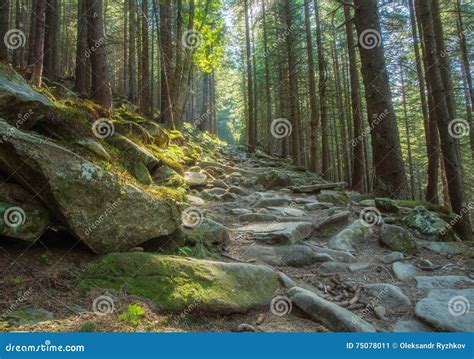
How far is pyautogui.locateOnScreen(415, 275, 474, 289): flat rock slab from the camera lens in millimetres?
4355

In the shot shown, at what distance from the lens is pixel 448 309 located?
11.9 feet

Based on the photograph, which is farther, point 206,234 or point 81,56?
point 81,56

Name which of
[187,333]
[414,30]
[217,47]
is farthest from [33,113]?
[414,30]

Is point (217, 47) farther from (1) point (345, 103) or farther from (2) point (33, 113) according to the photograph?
(2) point (33, 113)

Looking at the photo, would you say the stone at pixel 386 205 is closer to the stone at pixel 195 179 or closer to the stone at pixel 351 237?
the stone at pixel 351 237

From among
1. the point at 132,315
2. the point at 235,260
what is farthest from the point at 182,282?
the point at 235,260

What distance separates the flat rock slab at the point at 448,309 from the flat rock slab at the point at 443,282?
0.18 m

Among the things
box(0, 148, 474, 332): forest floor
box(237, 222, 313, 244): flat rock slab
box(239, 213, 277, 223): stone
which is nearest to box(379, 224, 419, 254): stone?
box(0, 148, 474, 332): forest floor

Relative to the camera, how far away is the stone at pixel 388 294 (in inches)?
155

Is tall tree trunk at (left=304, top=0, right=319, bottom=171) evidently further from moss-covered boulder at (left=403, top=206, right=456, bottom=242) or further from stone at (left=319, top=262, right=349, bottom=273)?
stone at (left=319, top=262, right=349, bottom=273)

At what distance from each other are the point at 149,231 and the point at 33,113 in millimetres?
2024

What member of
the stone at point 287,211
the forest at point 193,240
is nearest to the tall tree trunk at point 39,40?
the forest at point 193,240

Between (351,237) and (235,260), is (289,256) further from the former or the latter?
(351,237)

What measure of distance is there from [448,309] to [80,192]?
4.05 metres
